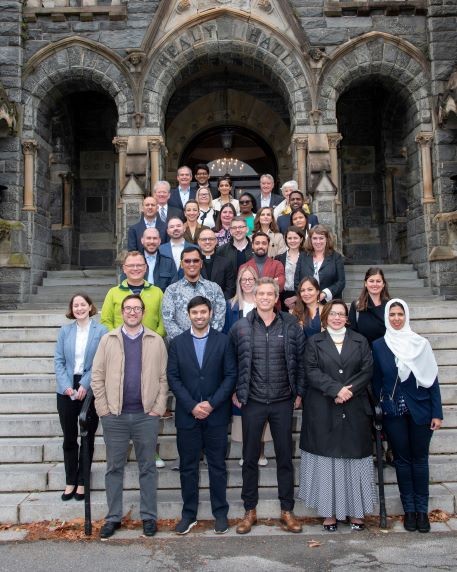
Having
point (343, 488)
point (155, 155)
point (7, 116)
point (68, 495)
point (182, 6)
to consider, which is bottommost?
point (68, 495)

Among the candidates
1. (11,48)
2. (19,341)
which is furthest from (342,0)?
(19,341)

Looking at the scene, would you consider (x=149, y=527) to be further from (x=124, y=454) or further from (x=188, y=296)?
(x=188, y=296)

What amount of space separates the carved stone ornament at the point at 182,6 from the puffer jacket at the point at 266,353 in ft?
25.4

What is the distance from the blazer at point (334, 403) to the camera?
423cm

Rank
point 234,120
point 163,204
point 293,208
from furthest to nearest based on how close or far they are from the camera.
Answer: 1. point 234,120
2. point 163,204
3. point 293,208

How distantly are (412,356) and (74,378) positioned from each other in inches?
110

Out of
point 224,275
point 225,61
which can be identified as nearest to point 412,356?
point 224,275

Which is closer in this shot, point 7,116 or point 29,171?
point 7,116

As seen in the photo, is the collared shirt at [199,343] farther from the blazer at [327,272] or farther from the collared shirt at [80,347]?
the blazer at [327,272]

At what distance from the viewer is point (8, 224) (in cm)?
948

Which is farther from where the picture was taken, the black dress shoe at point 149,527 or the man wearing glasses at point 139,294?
the man wearing glasses at point 139,294

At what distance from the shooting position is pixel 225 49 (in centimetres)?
1024

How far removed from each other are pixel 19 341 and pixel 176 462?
3.03 metres

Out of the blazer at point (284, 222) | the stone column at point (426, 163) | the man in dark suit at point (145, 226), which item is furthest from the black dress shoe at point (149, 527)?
the stone column at point (426, 163)
